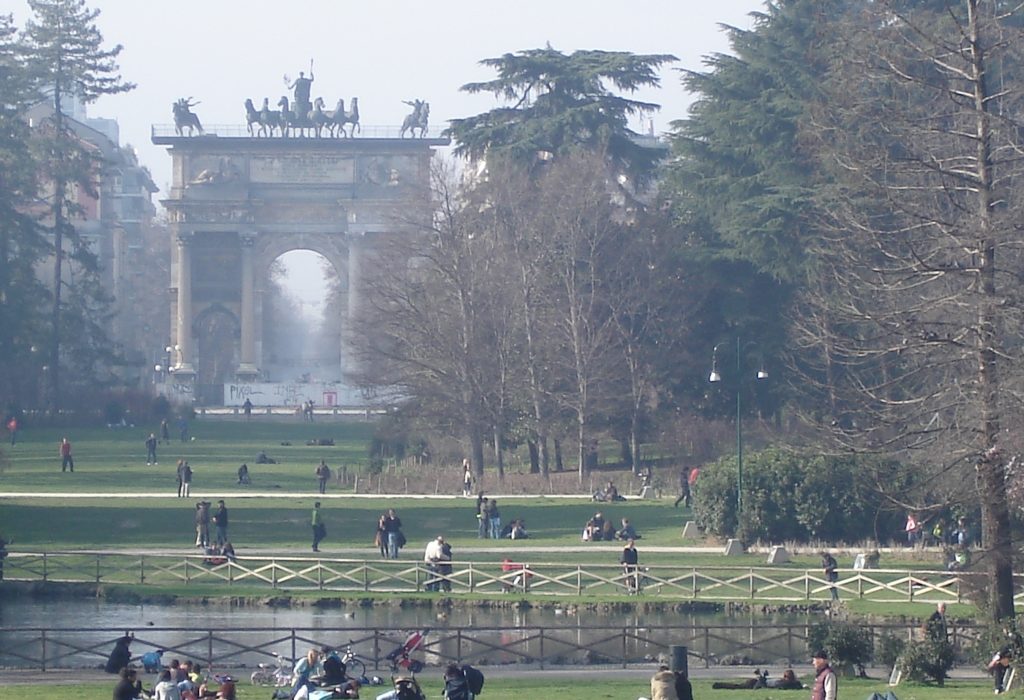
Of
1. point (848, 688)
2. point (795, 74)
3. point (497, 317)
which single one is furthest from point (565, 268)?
point (848, 688)

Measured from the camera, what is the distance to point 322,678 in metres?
24.9

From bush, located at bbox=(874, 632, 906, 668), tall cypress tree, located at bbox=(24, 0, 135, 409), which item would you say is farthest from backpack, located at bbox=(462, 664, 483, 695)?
tall cypress tree, located at bbox=(24, 0, 135, 409)

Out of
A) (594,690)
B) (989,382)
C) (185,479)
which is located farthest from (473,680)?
(185,479)

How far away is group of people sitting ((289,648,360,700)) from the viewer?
78.8 feet

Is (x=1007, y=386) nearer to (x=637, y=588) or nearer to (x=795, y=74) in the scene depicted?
(x=637, y=588)

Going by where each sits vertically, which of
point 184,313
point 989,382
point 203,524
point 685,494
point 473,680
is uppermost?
point 184,313

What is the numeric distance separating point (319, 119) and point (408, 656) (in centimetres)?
9802

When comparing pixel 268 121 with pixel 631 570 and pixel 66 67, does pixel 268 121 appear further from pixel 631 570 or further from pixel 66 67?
pixel 631 570

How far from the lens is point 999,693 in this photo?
2464cm

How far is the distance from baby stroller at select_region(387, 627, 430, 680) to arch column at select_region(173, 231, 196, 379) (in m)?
93.0

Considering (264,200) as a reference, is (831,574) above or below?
below

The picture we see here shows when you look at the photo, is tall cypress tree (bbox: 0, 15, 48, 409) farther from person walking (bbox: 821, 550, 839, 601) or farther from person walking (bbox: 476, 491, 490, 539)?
person walking (bbox: 821, 550, 839, 601)

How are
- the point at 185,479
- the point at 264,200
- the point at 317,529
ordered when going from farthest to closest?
the point at 264,200 → the point at 185,479 → the point at 317,529

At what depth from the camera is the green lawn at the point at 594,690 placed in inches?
973
